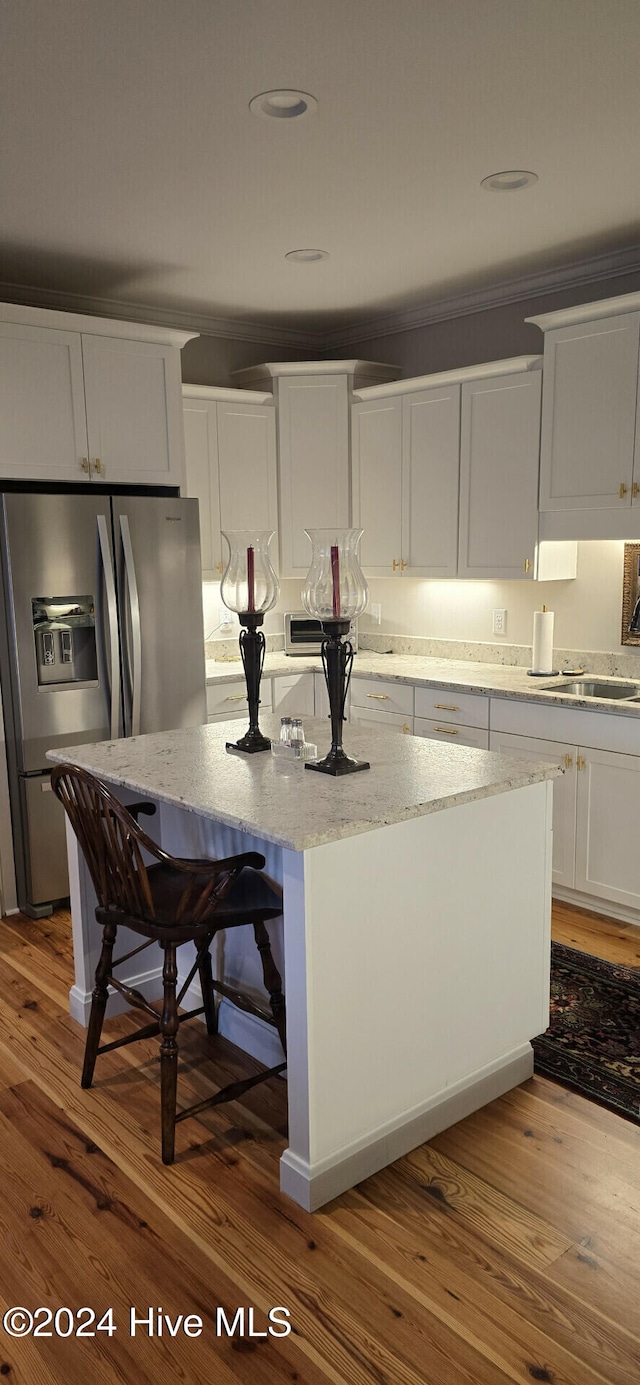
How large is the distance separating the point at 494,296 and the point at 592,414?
3.49 ft

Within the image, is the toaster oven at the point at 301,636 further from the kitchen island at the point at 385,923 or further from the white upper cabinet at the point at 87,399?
the kitchen island at the point at 385,923

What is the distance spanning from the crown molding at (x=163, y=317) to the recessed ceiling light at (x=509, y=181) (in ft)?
5.51

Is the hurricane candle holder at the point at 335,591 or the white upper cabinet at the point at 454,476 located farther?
the white upper cabinet at the point at 454,476

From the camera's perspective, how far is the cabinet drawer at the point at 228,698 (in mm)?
4516

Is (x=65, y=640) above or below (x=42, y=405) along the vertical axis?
below

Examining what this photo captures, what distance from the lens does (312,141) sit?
→ 2.76 meters

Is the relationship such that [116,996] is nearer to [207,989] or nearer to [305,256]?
[207,989]

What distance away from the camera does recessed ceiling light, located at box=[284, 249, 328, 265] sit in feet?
12.7

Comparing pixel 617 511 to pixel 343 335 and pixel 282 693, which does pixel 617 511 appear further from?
pixel 343 335

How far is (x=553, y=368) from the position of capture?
390cm

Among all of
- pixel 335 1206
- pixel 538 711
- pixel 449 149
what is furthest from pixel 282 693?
pixel 335 1206

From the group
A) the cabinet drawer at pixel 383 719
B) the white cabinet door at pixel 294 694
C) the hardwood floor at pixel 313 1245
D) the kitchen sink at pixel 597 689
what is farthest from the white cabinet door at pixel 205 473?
the hardwood floor at pixel 313 1245

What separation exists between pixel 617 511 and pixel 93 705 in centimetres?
225

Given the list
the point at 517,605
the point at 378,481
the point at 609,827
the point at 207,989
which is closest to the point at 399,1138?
the point at 207,989
